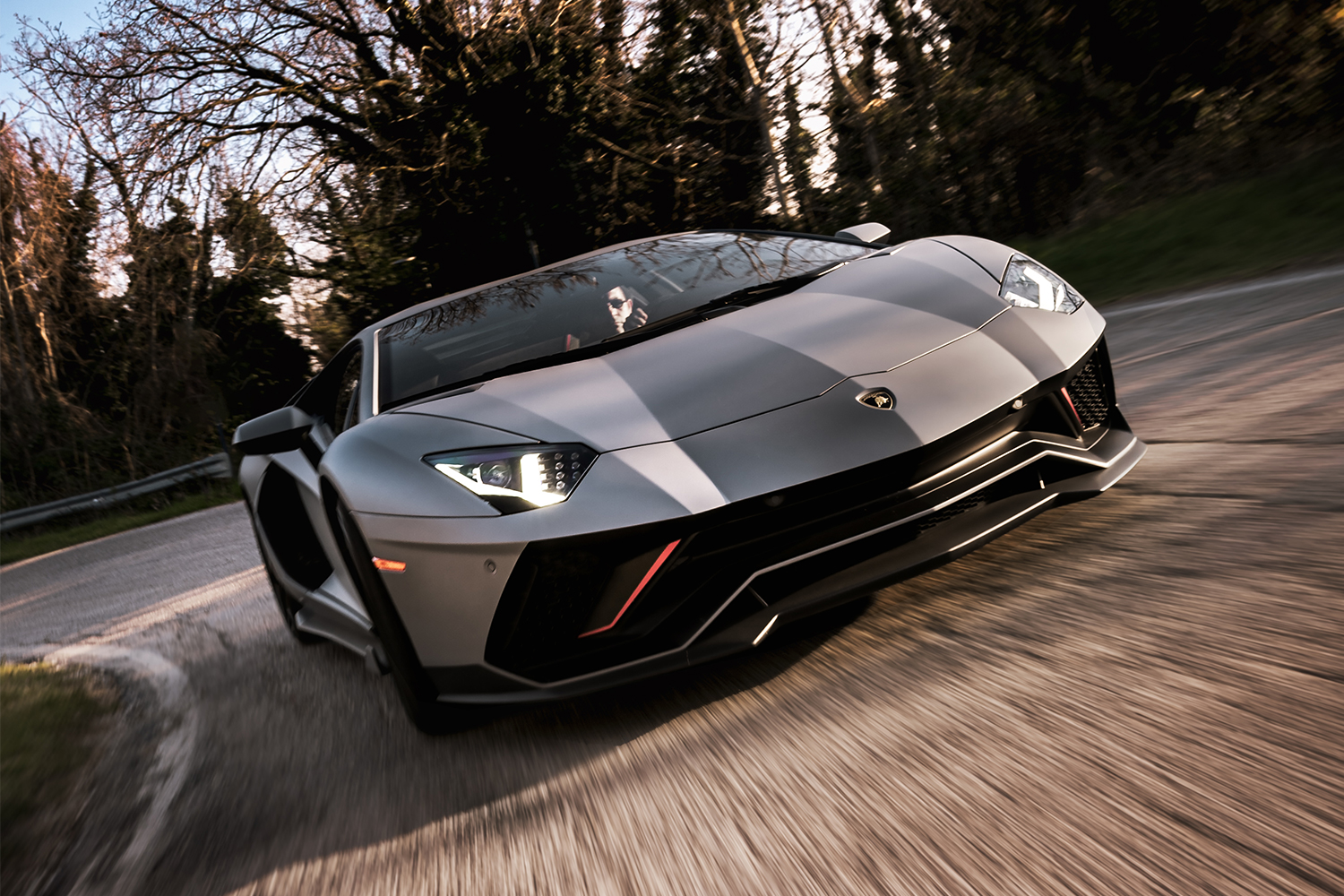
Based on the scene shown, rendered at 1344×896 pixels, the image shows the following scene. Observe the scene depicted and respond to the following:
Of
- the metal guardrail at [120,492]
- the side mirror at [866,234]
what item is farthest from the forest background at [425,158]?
the side mirror at [866,234]

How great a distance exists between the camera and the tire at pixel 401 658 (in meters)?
2.65

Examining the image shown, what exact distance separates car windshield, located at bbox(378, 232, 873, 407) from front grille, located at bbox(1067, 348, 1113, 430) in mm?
1020

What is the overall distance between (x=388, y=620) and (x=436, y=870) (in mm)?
703

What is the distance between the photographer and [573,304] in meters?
3.70

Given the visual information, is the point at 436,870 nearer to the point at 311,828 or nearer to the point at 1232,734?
the point at 311,828

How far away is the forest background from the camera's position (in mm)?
15086

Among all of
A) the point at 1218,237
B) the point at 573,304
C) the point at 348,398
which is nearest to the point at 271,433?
the point at 348,398

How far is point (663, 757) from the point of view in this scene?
Answer: 2.44 metres

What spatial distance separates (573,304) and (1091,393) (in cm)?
168

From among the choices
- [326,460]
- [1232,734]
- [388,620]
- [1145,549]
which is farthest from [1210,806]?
[326,460]

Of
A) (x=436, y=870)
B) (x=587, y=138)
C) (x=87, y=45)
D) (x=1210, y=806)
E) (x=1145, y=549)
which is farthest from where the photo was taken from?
(x=587, y=138)

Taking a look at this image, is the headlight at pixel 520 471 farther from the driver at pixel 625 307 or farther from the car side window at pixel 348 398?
the driver at pixel 625 307

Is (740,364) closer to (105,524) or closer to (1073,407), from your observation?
(1073,407)

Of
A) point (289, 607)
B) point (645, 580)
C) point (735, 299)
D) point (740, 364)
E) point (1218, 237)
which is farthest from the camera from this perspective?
point (1218, 237)
